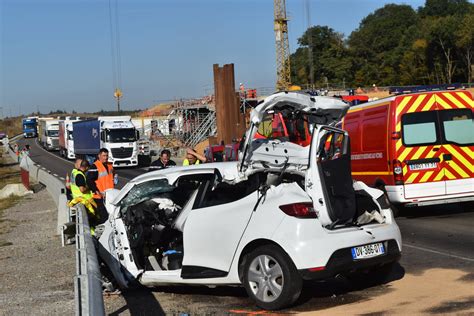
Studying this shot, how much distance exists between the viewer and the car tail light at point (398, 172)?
13055mm

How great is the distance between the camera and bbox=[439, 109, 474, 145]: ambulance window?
1323 centimetres

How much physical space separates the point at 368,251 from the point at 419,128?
265 inches

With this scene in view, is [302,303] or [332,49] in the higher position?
[332,49]

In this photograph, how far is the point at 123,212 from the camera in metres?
8.27

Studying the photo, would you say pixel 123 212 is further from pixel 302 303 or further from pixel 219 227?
pixel 302 303

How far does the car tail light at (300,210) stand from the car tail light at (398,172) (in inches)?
266

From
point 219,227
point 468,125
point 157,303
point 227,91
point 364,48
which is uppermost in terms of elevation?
point 364,48

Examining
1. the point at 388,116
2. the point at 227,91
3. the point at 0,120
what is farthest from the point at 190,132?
the point at 0,120

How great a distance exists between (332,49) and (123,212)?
362ft

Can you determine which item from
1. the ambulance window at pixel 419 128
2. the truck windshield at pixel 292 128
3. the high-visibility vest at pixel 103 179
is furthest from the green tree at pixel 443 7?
the truck windshield at pixel 292 128

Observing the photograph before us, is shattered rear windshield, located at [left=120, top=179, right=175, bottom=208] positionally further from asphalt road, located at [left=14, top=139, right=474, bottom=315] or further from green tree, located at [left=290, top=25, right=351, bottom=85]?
green tree, located at [left=290, top=25, right=351, bottom=85]

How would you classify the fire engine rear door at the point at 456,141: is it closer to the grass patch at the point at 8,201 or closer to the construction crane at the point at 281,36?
the grass patch at the point at 8,201

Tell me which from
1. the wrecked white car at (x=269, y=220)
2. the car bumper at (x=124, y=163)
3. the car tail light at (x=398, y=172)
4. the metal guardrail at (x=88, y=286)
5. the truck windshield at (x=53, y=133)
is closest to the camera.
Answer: the metal guardrail at (x=88, y=286)

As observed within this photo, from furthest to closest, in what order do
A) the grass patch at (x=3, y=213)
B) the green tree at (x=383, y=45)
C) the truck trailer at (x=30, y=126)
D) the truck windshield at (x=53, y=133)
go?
the truck trailer at (x=30, y=126) → the green tree at (x=383, y=45) → the truck windshield at (x=53, y=133) → the grass patch at (x=3, y=213)
